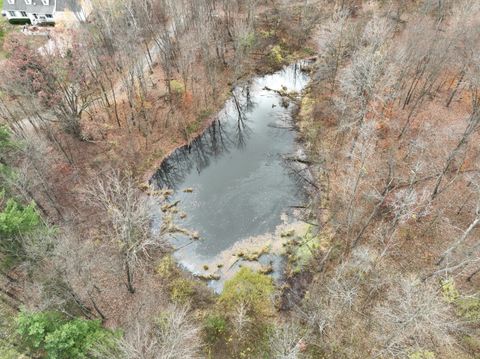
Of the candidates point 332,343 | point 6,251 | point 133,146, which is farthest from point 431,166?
point 6,251

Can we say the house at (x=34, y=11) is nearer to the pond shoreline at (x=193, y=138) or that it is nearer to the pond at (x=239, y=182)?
the pond shoreline at (x=193, y=138)

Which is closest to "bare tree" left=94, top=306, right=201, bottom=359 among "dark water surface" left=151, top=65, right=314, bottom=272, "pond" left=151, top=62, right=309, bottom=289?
"pond" left=151, top=62, right=309, bottom=289

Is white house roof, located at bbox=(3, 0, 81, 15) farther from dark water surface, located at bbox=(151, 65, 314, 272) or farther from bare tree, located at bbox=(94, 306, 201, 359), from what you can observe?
bare tree, located at bbox=(94, 306, 201, 359)

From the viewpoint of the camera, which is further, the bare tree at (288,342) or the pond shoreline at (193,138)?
the pond shoreline at (193,138)

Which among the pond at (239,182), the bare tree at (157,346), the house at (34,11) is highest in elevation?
the house at (34,11)

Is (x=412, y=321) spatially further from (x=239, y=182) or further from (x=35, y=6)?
(x=35, y=6)

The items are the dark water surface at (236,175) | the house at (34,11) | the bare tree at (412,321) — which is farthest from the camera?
the house at (34,11)

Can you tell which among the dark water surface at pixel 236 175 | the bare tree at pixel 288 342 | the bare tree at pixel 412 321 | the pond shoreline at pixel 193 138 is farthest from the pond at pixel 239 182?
the bare tree at pixel 412 321
